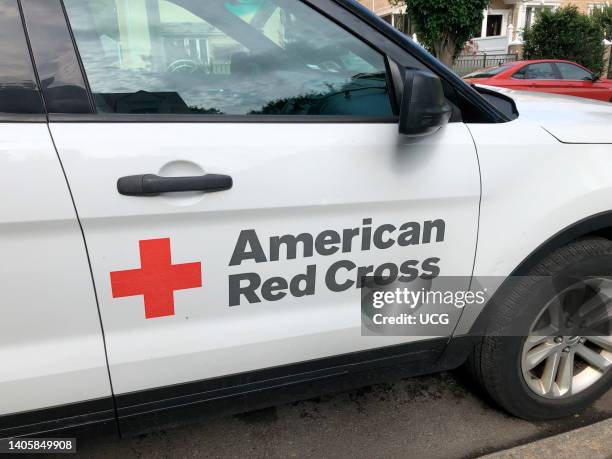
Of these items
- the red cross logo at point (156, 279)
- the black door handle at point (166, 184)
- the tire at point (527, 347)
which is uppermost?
the black door handle at point (166, 184)

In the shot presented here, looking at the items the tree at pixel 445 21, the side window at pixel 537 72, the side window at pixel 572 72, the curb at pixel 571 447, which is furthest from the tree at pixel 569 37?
the curb at pixel 571 447

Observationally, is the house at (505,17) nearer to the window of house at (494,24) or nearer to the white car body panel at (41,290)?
the window of house at (494,24)

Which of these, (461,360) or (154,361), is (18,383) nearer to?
(154,361)

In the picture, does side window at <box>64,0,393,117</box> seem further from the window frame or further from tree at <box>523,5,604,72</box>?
tree at <box>523,5,604,72</box>

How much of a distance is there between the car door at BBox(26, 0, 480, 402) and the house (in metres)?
25.1

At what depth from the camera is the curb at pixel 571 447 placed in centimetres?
200

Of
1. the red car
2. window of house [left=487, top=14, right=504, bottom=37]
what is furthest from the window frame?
window of house [left=487, top=14, right=504, bottom=37]

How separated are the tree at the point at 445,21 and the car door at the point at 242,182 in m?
11.9

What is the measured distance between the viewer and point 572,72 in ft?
33.6

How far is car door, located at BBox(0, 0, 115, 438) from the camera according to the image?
4.17 feet

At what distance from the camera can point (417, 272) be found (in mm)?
1735

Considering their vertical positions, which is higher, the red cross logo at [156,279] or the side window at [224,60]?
the side window at [224,60]

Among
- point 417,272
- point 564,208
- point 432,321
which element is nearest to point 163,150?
point 417,272

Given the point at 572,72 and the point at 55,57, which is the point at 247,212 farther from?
the point at 572,72
